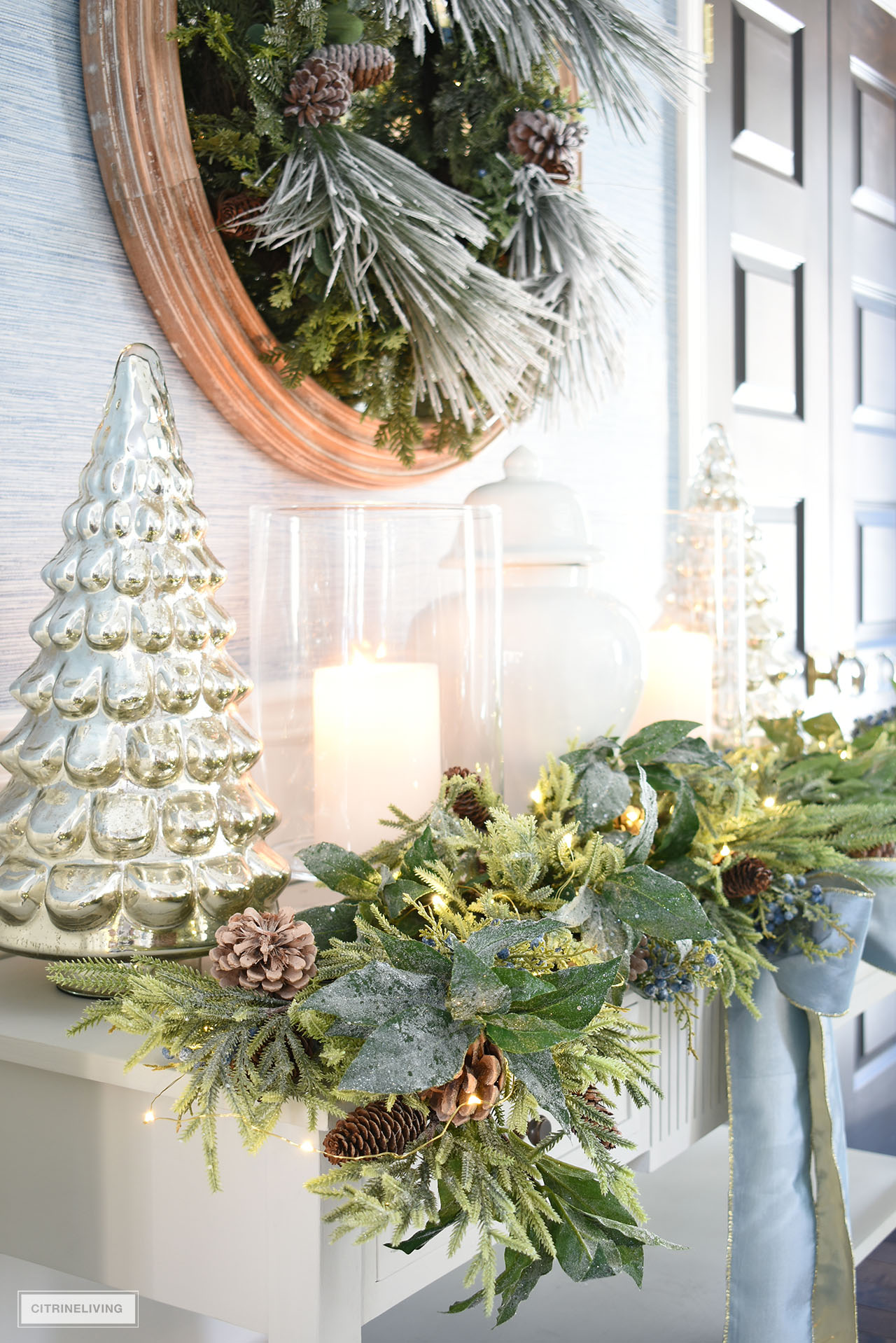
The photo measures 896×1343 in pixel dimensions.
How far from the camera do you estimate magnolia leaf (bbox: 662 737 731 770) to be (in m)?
0.69

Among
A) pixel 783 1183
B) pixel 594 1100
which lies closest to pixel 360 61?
pixel 594 1100

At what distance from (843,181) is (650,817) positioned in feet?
5.33

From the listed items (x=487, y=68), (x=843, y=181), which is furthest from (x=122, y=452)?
(x=843, y=181)

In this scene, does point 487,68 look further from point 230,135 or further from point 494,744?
point 494,744

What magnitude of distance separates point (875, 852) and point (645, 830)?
327 mm

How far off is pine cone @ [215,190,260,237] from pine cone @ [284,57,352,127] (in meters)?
0.06

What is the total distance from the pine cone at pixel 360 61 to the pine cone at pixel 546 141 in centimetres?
13

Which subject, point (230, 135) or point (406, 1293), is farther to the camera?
point (230, 135)

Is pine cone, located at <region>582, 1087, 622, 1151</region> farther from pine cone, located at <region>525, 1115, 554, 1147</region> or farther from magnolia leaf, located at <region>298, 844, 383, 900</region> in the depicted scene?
magnolia leaf, located at <region>298, 844, 383, 900</region>

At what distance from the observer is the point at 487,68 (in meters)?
0.90

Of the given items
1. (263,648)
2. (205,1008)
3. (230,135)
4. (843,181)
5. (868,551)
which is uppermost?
(843,181)

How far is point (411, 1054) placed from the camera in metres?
0.39

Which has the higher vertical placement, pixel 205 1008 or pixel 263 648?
pixel 263 648

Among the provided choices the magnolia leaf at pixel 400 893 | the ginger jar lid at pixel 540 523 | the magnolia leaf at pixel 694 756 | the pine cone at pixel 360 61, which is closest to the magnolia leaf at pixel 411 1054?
the magnolia leaf at pixel 400 893
